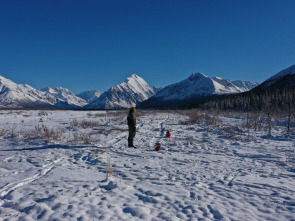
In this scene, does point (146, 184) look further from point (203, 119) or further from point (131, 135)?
point (203, 119)

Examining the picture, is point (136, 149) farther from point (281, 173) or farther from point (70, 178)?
point (281, 173)

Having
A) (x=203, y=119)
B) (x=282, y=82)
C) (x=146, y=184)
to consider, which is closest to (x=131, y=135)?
(x=146, y=184)

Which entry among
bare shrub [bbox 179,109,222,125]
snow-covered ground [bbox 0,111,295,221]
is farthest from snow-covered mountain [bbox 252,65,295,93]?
snow-covered ground [bbox 0,111,295,221]

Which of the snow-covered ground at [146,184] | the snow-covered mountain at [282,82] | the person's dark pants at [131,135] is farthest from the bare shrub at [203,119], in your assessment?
the snow-covered mountain at [282,82]

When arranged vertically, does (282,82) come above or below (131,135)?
above

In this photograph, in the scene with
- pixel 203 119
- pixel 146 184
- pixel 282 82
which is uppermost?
pixel 282 82

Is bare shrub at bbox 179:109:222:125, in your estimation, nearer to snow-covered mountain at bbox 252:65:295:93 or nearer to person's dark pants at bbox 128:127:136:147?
person's dark pants at bbox 128:127:136:147

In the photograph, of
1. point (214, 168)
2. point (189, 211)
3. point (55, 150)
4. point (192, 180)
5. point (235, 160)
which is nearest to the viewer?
point (189, 211)

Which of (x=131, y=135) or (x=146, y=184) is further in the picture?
(x=131, y=135)

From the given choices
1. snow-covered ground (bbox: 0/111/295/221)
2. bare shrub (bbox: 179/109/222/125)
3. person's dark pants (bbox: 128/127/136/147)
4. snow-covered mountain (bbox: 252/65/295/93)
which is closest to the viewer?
snow-covered ground (bbox: 0/111/295/221)

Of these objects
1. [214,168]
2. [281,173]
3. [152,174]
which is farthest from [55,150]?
[281,173]

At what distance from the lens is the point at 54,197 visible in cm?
371

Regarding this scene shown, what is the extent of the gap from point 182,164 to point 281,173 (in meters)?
3.06

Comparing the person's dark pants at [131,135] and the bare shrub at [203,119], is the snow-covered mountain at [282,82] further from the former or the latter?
the person's dark pants at [131,135]
